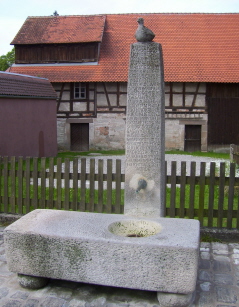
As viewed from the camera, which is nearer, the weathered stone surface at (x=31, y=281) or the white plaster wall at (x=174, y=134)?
the weathered stone surface at (x=31, y=281)

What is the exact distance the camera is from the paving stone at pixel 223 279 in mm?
4109

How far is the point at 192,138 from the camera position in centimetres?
2095

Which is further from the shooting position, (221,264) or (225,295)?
(221,264)

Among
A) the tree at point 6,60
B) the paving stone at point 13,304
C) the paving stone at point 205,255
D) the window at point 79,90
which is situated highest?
the tree at point 6,60

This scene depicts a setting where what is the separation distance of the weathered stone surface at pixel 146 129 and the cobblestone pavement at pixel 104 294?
100cm

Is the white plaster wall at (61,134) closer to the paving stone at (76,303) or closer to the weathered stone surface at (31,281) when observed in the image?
the weathered stone surface at (31,281)

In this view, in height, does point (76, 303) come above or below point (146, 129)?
below

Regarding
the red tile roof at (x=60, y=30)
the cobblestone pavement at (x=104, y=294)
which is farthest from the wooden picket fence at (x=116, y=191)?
the red tile roof at (x=60, y=30)

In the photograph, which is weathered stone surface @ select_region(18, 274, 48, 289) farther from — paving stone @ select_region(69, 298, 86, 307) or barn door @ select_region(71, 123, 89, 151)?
barn door @ select_region(71, 123, 89, 151)

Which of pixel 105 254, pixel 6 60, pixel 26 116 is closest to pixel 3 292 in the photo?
pixel 105 254

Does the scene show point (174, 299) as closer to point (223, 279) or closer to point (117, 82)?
point (223, 279)

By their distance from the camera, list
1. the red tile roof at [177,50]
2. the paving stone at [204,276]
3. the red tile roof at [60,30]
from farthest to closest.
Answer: the red tile roof at [60,30] → the red tile roof at [177,50] → the paving stone at [204,276]

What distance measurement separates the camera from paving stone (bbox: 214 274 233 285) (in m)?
4.11

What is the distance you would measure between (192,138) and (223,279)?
17.1 m
